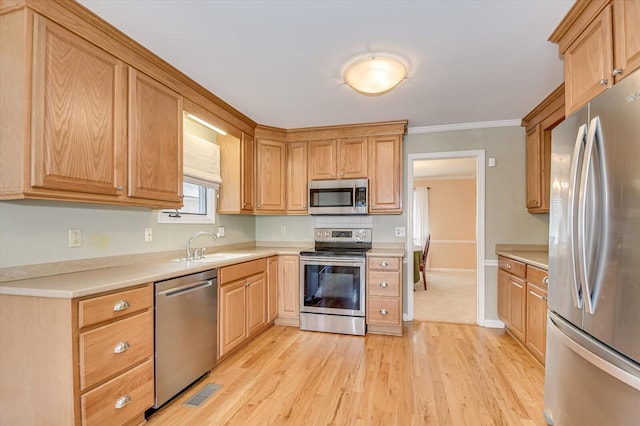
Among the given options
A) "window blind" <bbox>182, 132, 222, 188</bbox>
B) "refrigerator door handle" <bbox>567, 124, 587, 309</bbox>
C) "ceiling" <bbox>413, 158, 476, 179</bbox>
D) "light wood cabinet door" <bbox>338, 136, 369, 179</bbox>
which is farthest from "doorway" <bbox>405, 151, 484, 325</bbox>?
"refrigerator door handle" <bbox>567, 124, 587, 309</bbox>

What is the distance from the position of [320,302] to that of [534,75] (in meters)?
2.86

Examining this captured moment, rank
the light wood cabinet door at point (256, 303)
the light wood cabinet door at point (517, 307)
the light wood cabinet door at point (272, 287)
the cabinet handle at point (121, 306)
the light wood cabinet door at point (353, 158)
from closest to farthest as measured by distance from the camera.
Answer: the cabinet handle at point (121, 306) → the light wood cabinet door at point (517, 307) → the light wood cabinet door at point (256, 303) → the light wood cabinet door at point (272, 287) → the light wood cabinet door at point (353, 158)

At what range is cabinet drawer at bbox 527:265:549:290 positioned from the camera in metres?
2.36

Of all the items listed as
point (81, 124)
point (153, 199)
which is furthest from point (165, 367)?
point (81, 124)

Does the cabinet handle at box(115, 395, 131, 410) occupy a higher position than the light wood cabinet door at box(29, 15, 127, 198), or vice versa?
the light wood cabinet door at box(29, 15, 127, 198)

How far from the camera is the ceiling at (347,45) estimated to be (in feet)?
5.48

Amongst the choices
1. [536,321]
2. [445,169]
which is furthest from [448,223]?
[536,321]

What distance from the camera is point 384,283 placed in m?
3.33

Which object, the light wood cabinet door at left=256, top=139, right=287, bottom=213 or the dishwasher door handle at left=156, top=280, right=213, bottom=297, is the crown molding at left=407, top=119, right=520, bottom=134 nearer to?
the light wood cabinet door at left=256, top=139, right=287, bottom=213

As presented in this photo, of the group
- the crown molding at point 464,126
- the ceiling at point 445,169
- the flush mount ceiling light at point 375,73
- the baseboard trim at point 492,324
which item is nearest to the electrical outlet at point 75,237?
the flush mount ceiling light at point 375,73

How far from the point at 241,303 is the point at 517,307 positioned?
2.61 metres

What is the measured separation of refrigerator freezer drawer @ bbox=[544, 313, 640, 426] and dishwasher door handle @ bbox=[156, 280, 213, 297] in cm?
227

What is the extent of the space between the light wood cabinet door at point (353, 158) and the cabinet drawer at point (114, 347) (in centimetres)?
257

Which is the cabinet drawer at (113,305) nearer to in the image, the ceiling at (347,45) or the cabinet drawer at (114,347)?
the cabinet drawer at (114,347)
